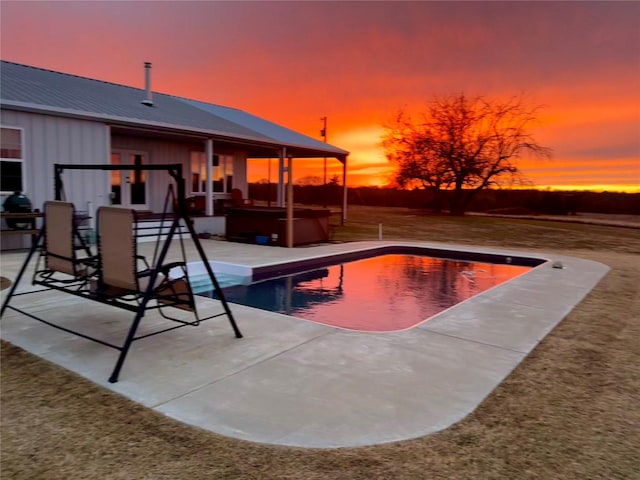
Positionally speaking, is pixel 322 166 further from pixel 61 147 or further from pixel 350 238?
pixel 61 147

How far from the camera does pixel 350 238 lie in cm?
1305

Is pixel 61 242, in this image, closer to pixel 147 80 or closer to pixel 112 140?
pixel 112 140

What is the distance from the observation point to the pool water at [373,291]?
5.55 meters

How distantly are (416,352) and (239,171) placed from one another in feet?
47.1

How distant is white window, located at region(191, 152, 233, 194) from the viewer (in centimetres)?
1541

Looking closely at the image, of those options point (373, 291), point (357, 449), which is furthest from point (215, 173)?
point (357, 449)

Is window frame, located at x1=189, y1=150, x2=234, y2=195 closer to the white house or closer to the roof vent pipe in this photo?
the white house

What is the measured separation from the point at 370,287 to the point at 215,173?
10.4 meters

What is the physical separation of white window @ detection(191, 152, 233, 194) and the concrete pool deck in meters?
10.6

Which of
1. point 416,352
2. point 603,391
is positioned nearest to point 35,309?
point 416,352

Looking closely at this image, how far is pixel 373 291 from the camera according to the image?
702 cm

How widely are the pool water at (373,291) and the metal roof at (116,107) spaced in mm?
5373

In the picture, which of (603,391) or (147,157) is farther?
(147,157)

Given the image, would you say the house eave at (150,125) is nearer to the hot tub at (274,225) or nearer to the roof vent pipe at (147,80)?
the roof vent pipe at (147,80)
